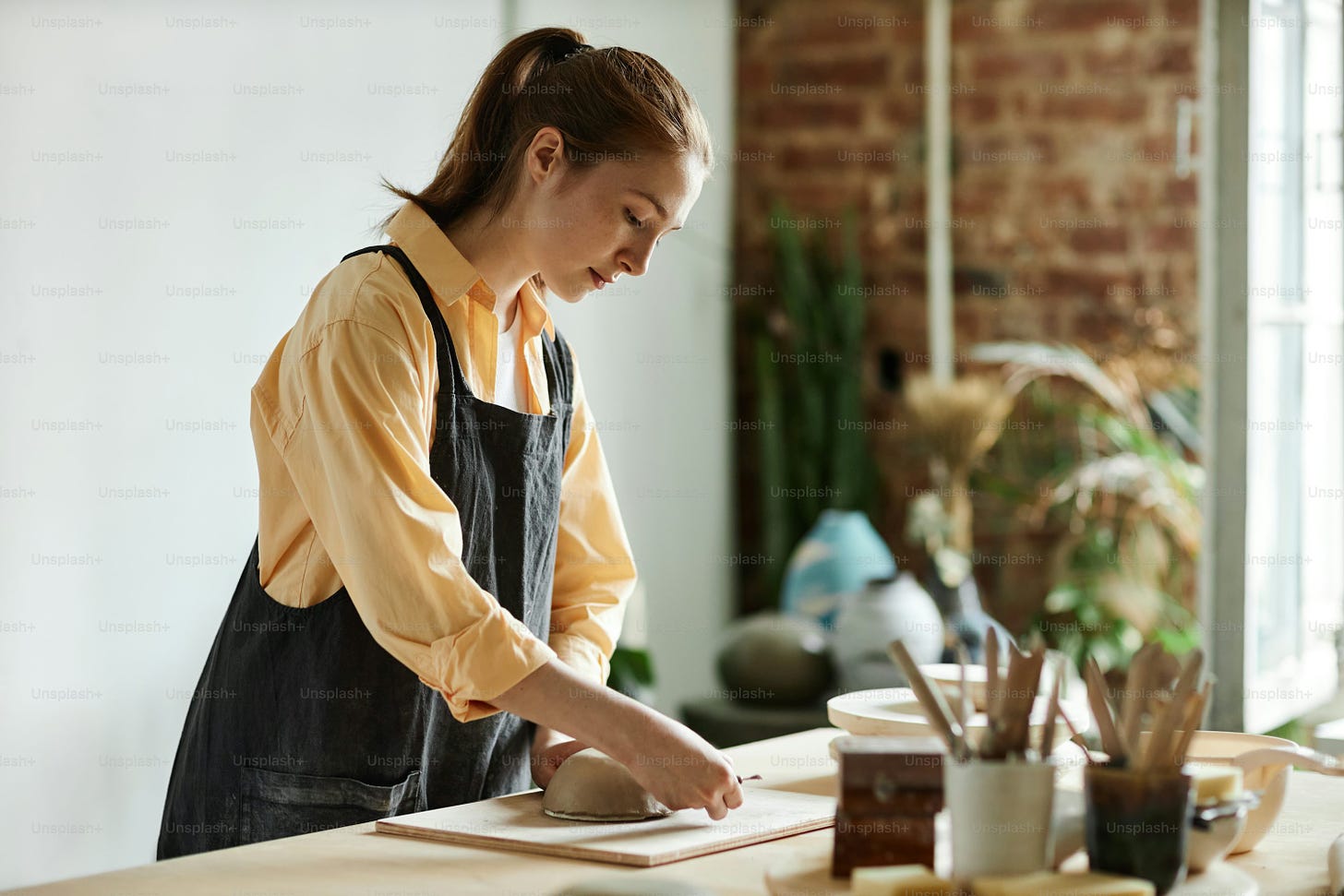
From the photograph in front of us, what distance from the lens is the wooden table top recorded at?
1150 mm

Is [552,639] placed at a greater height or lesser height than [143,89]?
lesser

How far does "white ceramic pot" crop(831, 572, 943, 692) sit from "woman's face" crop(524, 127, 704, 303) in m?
1.68

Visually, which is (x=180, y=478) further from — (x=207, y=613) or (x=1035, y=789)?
(x=1035, y=789)

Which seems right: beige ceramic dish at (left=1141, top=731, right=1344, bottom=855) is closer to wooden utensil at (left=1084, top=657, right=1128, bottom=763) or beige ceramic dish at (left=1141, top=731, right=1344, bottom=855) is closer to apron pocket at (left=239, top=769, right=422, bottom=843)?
wooden utensil at (left=1084, top=657, right=1128, bottom=763)

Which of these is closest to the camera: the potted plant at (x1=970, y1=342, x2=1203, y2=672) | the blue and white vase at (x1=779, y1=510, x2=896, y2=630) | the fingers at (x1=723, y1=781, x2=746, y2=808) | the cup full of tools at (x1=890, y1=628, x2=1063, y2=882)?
the cup full of tools at (x1=890, y1=628, x2=1063, y2=882)

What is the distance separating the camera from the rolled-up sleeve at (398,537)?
4.52 feet

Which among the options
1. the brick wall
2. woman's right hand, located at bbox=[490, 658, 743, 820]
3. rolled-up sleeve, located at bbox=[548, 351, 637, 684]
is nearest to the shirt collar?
rolled-up sleeve, located at bbox=[548, 351, 637, 684]

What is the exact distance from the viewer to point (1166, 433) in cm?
391

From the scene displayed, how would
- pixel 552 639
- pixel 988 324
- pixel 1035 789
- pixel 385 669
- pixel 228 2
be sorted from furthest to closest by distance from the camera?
pixel 988 324 < pixel 228 2 < pixel 552 639 < pixel 385 669 < pixel 1035 789

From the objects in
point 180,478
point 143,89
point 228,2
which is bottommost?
point 180,478

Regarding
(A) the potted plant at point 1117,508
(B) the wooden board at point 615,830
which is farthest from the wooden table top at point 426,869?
(A) the potted plant at point 1117,508

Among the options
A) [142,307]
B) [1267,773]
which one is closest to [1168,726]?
[1267,773]

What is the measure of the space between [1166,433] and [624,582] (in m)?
2.44

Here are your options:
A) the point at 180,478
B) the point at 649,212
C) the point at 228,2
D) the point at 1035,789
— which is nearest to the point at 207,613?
the point at 180,478
